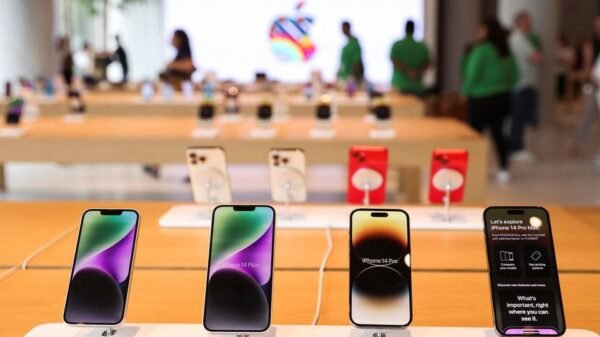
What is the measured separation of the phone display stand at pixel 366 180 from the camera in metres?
2.75

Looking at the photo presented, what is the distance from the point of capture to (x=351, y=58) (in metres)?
9.64

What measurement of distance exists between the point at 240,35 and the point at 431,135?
34.1ft

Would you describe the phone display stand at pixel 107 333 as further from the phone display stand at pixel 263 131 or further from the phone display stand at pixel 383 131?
the phone display stand at pixel 383 131

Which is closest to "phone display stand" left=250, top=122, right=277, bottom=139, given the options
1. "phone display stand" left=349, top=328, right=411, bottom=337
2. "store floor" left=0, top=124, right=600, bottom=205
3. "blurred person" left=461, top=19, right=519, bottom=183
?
"store floor" left=0, top=124, right=600, bottom=205

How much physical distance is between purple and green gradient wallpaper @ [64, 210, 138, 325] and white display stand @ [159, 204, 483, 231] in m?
0.90

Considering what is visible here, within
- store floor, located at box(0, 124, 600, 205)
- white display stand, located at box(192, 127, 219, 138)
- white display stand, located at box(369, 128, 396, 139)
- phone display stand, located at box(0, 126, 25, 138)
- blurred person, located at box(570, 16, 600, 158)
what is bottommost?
store floor, located at box(0, 124, 600, 205)

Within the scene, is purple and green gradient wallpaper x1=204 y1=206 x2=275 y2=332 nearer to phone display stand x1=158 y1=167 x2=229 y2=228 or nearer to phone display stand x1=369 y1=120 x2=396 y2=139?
phone display stand x1=158 y1=167 x2=229 y2=228

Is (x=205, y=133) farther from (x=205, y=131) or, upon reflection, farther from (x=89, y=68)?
(x=89, y=68)

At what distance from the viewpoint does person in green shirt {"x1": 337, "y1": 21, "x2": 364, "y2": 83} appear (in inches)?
379

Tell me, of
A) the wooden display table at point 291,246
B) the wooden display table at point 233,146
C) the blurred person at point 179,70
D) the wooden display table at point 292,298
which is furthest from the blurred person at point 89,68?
the wooden display table at point 292,298

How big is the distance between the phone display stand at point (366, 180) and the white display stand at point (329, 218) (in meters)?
0.06

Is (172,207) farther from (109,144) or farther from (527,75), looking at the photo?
(527,75)

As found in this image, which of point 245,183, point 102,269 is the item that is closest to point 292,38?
point 245,183

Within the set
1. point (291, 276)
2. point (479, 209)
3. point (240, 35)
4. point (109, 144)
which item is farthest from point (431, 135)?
point (240, 35)
